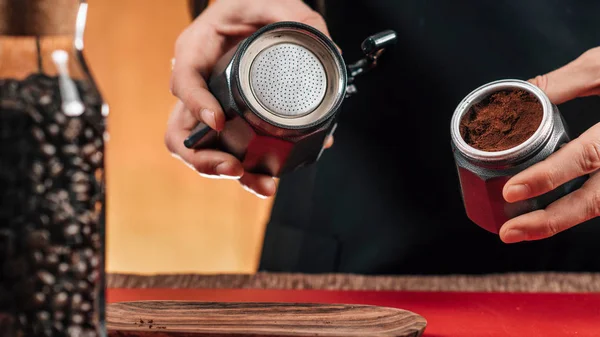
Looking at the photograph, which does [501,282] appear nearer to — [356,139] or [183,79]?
[356,139]

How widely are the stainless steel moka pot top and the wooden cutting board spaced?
194mm

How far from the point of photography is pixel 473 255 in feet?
4.31

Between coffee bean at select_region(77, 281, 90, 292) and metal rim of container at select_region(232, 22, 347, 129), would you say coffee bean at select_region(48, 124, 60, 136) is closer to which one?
coffee bean at select_region(77, 281, 90, 292)

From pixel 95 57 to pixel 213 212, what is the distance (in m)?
0.75

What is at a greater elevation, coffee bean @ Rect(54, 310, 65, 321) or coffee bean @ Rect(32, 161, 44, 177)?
coffee bean @ Rect(32, 161, 44, 177)

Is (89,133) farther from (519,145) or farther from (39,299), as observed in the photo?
(519,145)

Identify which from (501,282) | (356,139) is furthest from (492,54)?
(501,282)

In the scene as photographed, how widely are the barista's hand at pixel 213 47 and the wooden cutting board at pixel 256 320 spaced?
0.74ft

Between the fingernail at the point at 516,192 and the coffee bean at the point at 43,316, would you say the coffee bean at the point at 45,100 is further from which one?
the fingernail at the point at 516,192

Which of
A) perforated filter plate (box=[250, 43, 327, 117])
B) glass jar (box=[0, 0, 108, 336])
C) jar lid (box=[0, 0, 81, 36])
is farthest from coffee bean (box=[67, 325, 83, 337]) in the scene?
perforated filter plate (box=[250, 43, 327, 117])

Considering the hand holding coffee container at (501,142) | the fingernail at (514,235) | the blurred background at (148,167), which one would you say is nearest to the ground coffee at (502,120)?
the hand holding coffee container at (501,142)

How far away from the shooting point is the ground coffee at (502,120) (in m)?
0.69

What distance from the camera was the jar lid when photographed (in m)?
0.48

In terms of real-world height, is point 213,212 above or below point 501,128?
below
